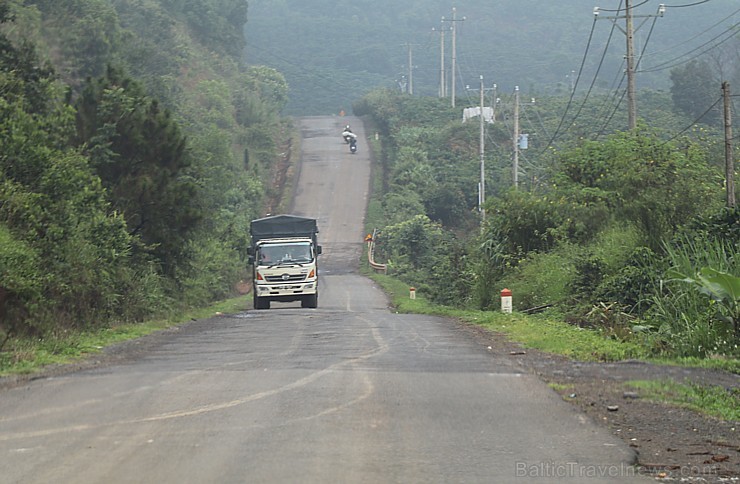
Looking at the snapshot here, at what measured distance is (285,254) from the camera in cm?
3284

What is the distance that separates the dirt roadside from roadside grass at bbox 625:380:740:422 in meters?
0.17

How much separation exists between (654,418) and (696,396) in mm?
1354

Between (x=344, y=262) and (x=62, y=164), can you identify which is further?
(x=344, y=262)

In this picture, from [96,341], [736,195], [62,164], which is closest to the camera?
[96,341]

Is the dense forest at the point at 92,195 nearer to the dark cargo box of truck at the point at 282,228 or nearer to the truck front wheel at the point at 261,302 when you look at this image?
the truck front wheel at the point at 261,302

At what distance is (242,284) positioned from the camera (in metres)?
51.0

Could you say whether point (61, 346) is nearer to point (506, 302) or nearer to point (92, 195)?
point (92, 195)

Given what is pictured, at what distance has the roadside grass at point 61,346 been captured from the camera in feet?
47.8

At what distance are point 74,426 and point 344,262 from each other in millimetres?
50448

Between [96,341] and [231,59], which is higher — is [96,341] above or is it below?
below

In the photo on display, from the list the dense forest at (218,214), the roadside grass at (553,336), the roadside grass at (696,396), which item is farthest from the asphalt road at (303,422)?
the dense forest at (218,214)

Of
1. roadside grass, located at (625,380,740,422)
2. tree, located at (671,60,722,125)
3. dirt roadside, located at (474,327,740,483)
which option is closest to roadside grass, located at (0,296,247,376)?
dirt roadside, located at (474,327,740,483)

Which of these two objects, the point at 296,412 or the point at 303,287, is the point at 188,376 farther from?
the point at 303,287

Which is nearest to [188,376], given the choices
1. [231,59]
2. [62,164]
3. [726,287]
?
[726,287]
